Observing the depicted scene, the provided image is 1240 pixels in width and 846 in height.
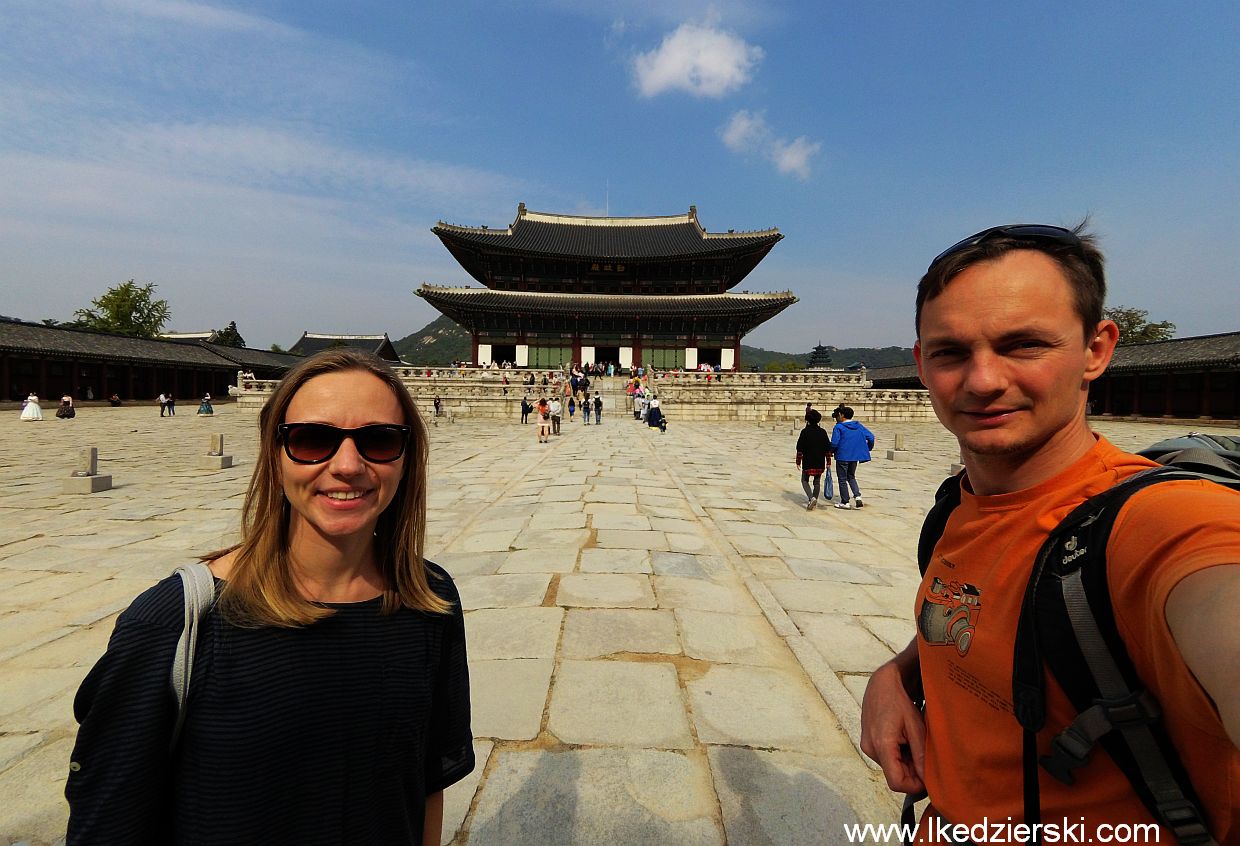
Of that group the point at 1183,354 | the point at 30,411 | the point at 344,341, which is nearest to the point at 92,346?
the point at 30,411

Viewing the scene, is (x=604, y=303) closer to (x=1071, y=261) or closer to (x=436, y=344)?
(x=1071, y=261)

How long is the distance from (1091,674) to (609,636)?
2.70 meters

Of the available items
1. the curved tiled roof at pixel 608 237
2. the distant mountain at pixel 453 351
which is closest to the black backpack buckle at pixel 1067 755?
the curved tiled roof at pixel 608 237

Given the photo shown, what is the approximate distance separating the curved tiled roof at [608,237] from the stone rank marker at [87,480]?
987 inches

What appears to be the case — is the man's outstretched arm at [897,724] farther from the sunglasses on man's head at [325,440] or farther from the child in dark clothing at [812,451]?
the child in dark clothing at [812,451]

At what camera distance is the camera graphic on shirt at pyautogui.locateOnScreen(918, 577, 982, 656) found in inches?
38.9

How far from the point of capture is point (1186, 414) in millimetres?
22438

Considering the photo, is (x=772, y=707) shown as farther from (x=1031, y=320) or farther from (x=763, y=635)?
(x=1031, y=320)

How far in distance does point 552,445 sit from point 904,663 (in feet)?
39.0

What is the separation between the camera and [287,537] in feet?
3.88

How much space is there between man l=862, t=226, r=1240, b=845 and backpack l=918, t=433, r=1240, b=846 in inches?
0.8

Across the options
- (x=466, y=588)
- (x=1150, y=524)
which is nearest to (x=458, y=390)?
(x=466, y=588)

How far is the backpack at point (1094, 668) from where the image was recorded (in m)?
0.72

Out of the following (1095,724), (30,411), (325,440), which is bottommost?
(30,411)
